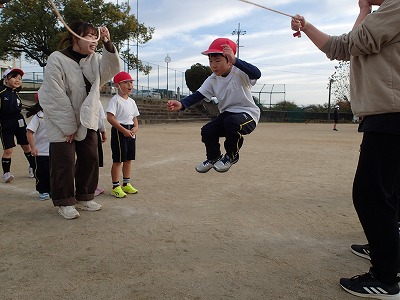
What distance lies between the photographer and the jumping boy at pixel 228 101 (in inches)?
153

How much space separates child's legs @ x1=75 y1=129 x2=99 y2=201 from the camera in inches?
189

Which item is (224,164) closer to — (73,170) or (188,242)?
(188,242)

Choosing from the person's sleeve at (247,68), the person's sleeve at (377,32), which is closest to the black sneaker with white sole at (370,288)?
the person's sleeve at (377,32)

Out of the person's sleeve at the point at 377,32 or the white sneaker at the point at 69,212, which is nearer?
the person's sleeve at the point at 377,32

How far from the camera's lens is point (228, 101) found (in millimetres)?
4273

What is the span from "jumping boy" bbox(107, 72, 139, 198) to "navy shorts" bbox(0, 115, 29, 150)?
2.27 metres

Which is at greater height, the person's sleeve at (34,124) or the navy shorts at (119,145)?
the person's sleeve at (34,124)

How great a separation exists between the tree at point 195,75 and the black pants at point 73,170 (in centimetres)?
3439

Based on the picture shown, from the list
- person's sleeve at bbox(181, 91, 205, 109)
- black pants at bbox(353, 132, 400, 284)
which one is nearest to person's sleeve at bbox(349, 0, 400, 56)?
black pants at bbox(353, 132, 400, 284)

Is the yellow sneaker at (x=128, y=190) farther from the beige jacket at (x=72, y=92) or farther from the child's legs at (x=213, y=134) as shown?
Result: the child's legs at (x=213, y=134)

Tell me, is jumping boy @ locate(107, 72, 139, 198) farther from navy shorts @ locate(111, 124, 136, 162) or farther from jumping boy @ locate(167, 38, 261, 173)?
jumping boy @ locate(167, 38, 261, 173)

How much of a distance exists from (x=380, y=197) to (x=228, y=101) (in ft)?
6.77

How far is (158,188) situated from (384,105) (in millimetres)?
4234

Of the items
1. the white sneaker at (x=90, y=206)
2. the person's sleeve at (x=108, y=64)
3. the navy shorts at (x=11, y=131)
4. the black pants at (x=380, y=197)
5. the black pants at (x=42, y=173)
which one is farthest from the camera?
the navy shorts at (x=11, y=131)
